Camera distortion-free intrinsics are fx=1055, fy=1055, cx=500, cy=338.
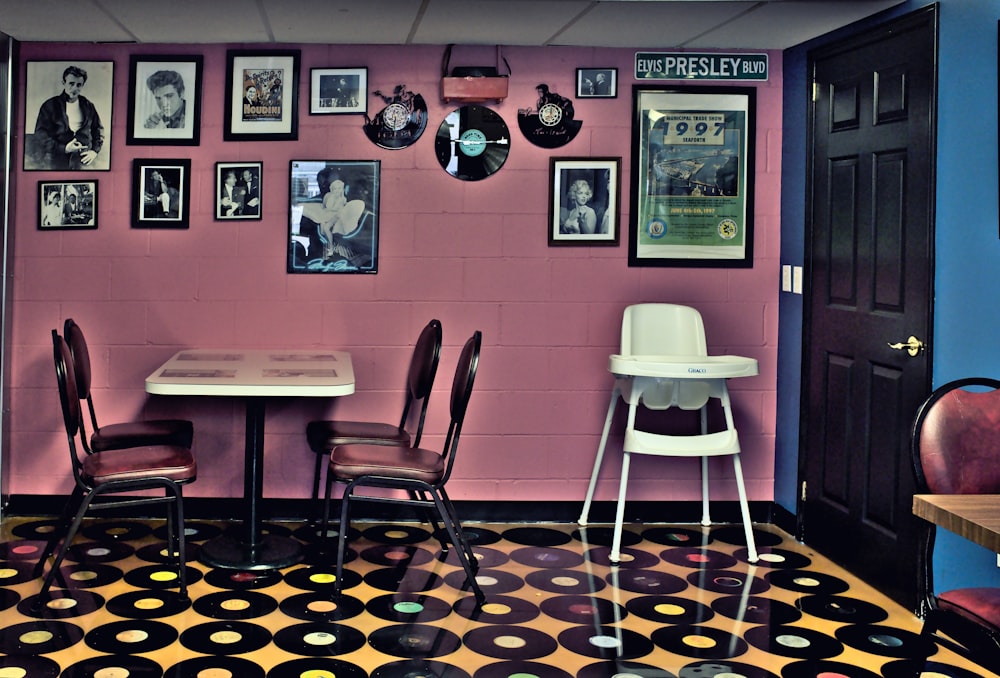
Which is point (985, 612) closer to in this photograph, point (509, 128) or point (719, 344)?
point (719, 344)

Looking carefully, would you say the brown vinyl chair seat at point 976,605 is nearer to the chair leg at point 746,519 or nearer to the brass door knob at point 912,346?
the brass door knob at point 912,346

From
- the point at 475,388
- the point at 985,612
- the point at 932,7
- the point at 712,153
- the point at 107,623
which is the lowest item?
the point at 107,623

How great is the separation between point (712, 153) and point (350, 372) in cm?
215

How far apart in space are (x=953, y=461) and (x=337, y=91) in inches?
132

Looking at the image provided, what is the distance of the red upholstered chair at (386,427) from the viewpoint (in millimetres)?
4574

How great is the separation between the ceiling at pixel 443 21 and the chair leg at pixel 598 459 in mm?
1662

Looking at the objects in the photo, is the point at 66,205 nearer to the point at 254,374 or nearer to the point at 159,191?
the point at 159,191

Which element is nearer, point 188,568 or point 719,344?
point 188,568

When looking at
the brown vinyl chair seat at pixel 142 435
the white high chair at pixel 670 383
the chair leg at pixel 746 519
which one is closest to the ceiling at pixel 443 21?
the white high chair at pixel 670 383

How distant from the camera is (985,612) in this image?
2.59 meters

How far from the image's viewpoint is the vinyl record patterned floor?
3344mm

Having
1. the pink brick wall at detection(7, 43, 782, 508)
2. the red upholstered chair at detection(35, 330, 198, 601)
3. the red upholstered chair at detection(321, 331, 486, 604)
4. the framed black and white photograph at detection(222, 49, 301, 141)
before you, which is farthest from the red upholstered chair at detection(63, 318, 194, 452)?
the framed black and white photograph at detection(222, 49, 301, 141)

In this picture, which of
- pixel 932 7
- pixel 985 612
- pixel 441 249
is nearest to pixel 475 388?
pixel 441 249

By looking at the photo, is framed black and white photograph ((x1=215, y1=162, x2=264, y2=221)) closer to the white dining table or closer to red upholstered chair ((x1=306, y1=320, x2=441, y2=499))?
the white dining table
